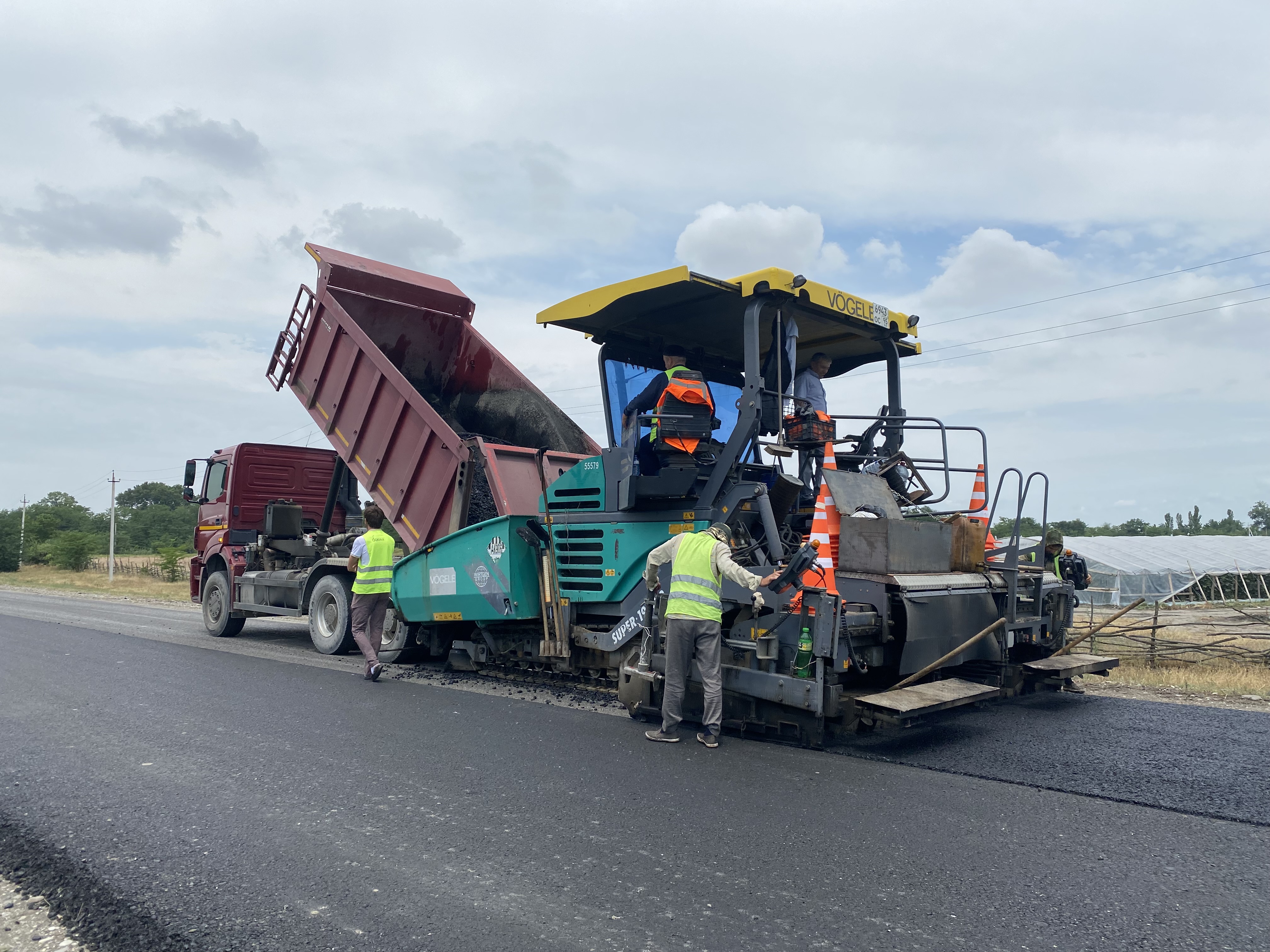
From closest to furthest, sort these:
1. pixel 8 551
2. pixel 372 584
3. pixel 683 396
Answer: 1. pixel 683 396
2. pixel 372 584
3. pixel 8 551

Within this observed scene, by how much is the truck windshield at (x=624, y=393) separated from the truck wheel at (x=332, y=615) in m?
3.77

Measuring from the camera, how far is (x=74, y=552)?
132 feet

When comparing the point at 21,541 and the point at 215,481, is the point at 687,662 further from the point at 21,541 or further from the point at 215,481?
the point at 21,541

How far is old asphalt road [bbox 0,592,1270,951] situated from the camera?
8.55 ft

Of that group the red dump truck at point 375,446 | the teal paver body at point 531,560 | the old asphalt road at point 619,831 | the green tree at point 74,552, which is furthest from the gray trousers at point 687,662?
the green tree at point 74,552

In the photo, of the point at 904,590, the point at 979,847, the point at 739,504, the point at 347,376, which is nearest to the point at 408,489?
the point at 347,376

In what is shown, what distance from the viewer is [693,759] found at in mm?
4543

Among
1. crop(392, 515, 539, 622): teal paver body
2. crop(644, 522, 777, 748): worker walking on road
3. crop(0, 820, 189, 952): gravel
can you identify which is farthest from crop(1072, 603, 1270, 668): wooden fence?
crop(0, 820, 189, 952): gravel

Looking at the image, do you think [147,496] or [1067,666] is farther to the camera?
[147,496]

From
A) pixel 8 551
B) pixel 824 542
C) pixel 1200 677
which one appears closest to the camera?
pixel 824 542

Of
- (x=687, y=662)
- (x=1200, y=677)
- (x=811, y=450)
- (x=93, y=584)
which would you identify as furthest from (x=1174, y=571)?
(x=93, y=584)

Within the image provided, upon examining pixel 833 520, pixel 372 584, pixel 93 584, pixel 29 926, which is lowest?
pixel 93 584

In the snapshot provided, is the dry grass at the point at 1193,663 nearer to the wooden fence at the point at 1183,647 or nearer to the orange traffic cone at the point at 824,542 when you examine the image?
the wooden fence at the point at 1183,647

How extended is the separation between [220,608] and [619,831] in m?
8.88
